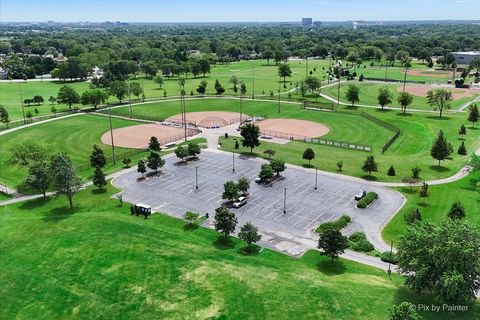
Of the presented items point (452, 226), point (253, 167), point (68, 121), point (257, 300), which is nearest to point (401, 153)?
point (253, 167)

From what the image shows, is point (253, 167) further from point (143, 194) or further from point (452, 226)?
point (452, 226)

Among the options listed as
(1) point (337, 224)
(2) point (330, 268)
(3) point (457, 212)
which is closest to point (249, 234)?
(2) point (330, 268)

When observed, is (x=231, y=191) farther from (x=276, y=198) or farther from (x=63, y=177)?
(x=63, y=177)

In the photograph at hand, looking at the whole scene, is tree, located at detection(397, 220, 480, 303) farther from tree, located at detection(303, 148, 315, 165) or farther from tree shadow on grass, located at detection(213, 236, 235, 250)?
tree, located at detection(303, 148, 315, 165)

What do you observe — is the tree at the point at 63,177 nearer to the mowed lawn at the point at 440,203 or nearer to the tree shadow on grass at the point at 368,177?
the mowed lawn at the point at 440,203

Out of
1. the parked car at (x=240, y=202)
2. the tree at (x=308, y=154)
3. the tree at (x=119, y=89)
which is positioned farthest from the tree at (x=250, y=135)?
the tree at (x=119, y=89)

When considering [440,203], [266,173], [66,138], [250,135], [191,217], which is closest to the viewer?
[191,217]
